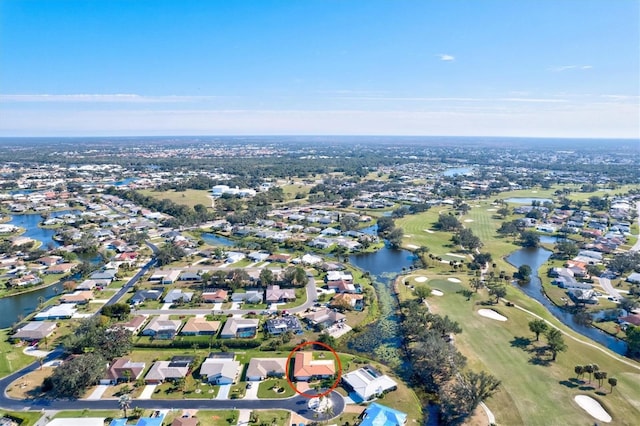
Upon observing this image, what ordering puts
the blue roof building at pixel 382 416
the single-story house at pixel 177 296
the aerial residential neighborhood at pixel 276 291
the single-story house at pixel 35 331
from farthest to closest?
the single-story house at pixel 177 296 → the single-story house at pixel 35 331 → the aerial residential neighborhood at pixel 276 291 → the blue roof building at pixel 382 416

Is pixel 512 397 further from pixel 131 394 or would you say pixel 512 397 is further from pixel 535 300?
pixel 131 394

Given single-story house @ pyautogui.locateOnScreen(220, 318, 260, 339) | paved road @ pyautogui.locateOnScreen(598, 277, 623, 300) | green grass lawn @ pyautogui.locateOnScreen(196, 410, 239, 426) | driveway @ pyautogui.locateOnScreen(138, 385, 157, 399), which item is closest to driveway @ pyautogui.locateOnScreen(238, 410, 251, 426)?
green grass lawn @ pyautogui.locateOnScreen(196, 410, 239, 426)

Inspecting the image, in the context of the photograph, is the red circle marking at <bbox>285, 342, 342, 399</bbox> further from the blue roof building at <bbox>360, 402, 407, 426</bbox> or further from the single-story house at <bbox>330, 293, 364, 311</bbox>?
the single-story house at <bbox>330, 293, 364, 311</bbox>

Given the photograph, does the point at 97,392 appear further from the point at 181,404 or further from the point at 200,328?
the point at 200,328

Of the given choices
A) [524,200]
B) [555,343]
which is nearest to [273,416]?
[555,343]

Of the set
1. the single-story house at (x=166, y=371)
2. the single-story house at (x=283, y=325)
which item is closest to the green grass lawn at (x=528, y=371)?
the single-story house at (x=283, y=325)

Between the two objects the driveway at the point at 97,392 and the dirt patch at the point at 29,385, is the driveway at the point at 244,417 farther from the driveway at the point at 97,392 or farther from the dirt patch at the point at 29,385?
the dirt patch at the point at 29,385
